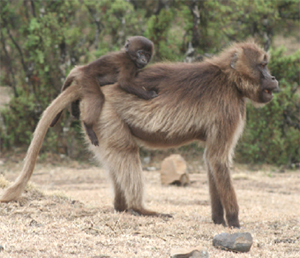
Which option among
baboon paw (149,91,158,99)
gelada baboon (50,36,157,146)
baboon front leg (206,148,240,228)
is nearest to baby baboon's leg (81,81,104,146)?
gelada baboon (50,36,157,146)

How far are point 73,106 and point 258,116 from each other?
7254 millimetres

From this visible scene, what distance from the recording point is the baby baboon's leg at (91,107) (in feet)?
16.8

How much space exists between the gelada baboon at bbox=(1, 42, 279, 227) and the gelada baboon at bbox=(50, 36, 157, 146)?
0.11m

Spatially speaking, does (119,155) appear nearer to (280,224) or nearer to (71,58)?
(280,224)

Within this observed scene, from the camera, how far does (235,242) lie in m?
4.09

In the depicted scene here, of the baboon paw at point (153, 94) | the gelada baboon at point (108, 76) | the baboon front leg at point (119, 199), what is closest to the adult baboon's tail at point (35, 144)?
the gelada baboon at point (108, 76)

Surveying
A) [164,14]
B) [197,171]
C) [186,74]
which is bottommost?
[197,171]

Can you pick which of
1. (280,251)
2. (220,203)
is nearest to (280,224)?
(220,203)

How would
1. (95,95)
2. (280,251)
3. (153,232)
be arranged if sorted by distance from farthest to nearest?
(95,95) < (153,232) < (280,251)

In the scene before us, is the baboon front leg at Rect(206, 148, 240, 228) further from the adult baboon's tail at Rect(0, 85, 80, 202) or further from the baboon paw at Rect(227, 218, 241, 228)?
the adult baboon's tail at Rect(0, 85, 80, 202)

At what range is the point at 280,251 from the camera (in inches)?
168

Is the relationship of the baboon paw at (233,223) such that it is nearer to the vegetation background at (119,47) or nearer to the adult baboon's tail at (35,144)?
the adult baboon's tail at (35,144)

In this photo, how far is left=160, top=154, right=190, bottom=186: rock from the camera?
938 cm

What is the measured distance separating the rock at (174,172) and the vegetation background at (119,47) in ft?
9.04
